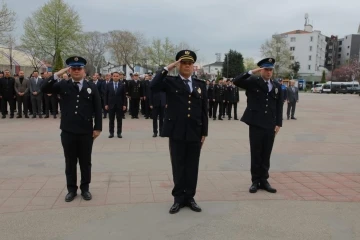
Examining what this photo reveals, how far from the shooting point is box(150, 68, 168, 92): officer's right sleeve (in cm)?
412

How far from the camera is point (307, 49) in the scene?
96.2m

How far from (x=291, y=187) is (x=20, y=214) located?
3981 mm

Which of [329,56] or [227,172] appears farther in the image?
[329,56]

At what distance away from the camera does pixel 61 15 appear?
116 ft

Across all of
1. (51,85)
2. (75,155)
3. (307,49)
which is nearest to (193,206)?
(75,155)

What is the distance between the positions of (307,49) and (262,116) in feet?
327

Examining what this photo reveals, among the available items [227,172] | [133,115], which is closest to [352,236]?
[227,172]

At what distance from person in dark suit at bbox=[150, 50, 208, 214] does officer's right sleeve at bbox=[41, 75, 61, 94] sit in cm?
132

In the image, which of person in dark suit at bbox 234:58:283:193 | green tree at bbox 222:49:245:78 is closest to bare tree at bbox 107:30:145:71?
green tree at bbox 222:49:245:78

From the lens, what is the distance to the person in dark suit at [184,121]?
4246 mm

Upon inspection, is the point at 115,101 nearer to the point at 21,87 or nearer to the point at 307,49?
the point at 21,87

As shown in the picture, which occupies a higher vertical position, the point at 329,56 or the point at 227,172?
the point at 329,56

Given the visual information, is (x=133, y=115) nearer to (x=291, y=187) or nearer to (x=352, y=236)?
(x=291, y=187)

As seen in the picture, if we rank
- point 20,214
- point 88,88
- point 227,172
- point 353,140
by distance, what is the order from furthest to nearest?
point 353,140 → point 227,172 → point 88,88 → point 20,214
